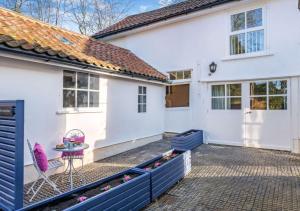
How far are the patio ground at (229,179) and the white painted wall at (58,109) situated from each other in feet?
3.10

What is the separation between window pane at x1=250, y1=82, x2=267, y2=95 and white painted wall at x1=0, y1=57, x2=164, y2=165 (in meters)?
4.52

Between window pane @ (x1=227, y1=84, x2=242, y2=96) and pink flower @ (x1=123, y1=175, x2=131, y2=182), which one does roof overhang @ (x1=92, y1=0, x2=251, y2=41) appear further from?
pink flower @ (x1=123, y1=175, x2=131, y2=182)

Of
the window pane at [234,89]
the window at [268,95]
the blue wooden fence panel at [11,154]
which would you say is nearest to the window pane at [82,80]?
the blue wooden fence panel at [11,154]

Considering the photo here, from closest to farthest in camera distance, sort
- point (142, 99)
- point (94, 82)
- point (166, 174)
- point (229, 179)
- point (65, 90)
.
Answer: point (166, 174)
point (229, 179)
point (65, 90)
point (94, 82)
point (142, 99)

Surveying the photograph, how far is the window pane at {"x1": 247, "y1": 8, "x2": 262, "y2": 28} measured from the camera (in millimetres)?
9148

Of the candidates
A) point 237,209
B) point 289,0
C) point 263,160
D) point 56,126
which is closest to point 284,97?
point 263,160

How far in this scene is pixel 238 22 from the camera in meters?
9.70

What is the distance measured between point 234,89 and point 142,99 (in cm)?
399

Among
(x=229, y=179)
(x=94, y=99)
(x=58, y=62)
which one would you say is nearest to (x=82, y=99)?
(x=94, y=99)

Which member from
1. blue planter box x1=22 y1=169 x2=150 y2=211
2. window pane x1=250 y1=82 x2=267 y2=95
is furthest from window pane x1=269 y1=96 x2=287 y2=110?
blue planter box x1=22 y1=169 x2=150 y2=211

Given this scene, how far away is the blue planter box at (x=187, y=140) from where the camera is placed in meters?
8.25

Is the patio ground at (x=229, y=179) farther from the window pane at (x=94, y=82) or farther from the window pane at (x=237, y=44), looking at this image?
the window pane at (x=237, y=44)

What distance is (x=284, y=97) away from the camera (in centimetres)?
874

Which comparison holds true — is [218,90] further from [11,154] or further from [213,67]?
[11,154]
